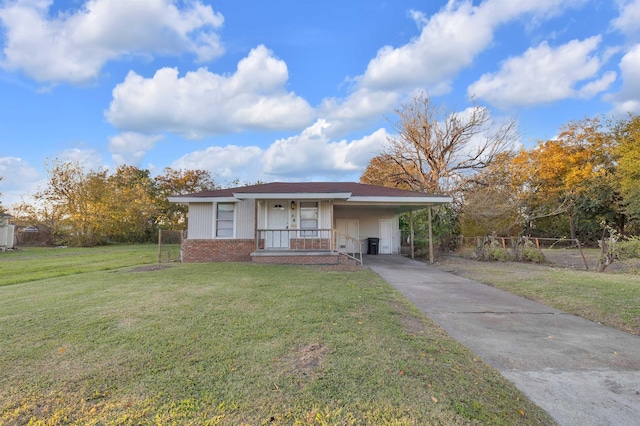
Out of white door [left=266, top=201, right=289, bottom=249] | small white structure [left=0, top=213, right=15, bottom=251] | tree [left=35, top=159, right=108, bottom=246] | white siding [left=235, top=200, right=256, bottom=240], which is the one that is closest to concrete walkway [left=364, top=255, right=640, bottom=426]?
white door [left=266, top=201, right=289, bottom=249]

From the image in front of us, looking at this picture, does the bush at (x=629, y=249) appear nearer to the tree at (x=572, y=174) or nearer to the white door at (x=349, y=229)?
the white door at (x=349, y=229)

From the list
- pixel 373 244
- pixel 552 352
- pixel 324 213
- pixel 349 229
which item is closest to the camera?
pixel 552 352

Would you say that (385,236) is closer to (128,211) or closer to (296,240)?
(296,240)

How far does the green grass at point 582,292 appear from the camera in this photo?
525 centimetres

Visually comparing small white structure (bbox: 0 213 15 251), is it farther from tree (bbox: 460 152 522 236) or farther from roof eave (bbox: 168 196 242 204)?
tree (bbox: 460 152 522 236)

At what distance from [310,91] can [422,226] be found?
32.5 feet

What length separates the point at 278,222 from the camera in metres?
13.4

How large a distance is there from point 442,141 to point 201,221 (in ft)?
50.1

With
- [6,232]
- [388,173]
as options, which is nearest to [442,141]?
[388,173]

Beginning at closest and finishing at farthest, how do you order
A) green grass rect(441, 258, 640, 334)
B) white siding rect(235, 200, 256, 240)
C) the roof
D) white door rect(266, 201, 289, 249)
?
1. green grass rect(441, 258, 640, 334)
2. the roof
3. white door rect(266, 201, 289, 249)
4. white siding rect(235, 200, 256, 240)

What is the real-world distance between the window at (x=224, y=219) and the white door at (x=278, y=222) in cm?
173

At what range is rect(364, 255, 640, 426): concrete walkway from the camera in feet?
8.54

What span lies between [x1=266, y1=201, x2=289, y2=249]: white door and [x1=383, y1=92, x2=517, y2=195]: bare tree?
1119 centimetres

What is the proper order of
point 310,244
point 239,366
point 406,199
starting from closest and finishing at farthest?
point 239,366 → point 406,199 → point 310,244
